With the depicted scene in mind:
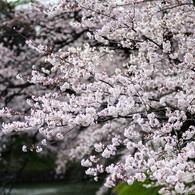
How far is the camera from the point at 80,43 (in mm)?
7988

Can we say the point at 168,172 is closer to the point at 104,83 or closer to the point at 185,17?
the point at 104,83

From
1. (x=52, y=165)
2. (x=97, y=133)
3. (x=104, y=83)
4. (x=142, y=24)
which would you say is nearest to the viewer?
(x=104, y=83)

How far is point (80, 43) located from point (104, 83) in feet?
15.0

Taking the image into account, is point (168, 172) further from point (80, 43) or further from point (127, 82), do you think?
point (80, 43)

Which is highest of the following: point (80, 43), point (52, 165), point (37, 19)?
point (37, 19)

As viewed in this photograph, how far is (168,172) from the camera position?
2332mm

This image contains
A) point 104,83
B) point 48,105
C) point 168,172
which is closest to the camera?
point 168,172

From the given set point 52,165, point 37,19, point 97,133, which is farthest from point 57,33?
point 52,165

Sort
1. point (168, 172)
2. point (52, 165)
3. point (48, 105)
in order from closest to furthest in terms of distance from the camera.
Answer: point (168, 172)
point (48, 105)
point (52, 165)

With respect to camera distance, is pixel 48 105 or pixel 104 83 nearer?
pixel 48 105

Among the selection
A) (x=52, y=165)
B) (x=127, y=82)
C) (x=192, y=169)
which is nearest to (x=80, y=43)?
(x=127, y=82)

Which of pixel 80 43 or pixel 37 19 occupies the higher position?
pixel 37 19

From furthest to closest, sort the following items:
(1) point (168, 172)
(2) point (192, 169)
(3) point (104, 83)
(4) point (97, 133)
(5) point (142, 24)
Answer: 1. (4) point (97, 133)
2. (5) point (142, 24)
3. (3) point (104, 83)
4. (2) point (192, 169)
5. (1) point (168, 172)

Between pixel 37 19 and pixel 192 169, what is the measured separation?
659 cm
